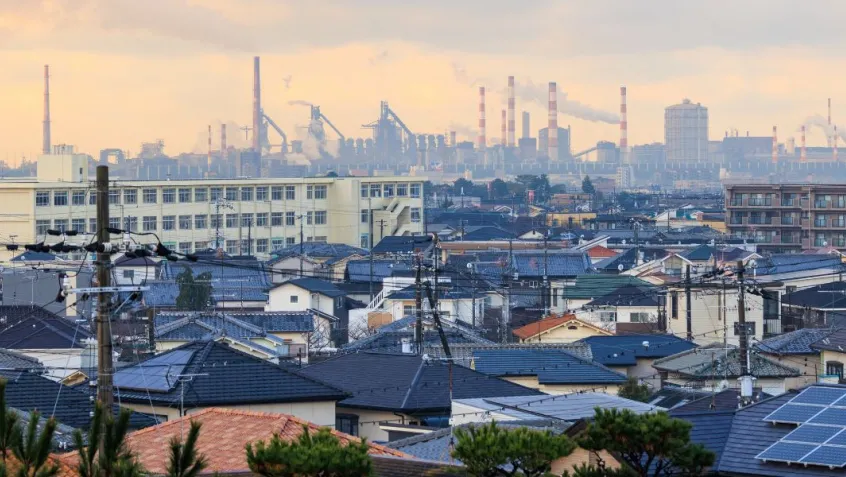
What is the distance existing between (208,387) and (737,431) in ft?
14.1

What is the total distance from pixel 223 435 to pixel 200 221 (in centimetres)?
3222

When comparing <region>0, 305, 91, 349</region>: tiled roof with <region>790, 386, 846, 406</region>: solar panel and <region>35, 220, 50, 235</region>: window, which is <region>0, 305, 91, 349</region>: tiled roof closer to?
<region>790, 386, 846, 406</region>: solar panel

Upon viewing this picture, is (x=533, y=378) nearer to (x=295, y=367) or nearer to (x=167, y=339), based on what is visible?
(x=295, y=367)

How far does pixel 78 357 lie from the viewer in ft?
50.3

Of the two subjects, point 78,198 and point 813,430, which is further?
point 78,198

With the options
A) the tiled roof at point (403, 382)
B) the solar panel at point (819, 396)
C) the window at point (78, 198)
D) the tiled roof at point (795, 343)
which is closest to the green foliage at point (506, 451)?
the solar panel at point (819, 396)

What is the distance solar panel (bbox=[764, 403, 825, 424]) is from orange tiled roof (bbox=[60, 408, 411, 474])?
178 cm

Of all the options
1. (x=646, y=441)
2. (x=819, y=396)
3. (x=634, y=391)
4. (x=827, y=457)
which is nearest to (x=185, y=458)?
(x=646, y=441)

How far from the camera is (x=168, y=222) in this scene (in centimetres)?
3953

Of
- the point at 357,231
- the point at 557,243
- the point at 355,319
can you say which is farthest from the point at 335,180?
the point at 355,319

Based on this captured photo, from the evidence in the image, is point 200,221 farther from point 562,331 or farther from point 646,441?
point 646,441

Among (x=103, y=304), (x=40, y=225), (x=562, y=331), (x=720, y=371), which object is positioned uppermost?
(x=103, y=304)

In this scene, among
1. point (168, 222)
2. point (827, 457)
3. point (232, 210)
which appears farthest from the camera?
point (232, 210)

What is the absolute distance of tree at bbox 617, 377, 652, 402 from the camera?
13328 millimetres
